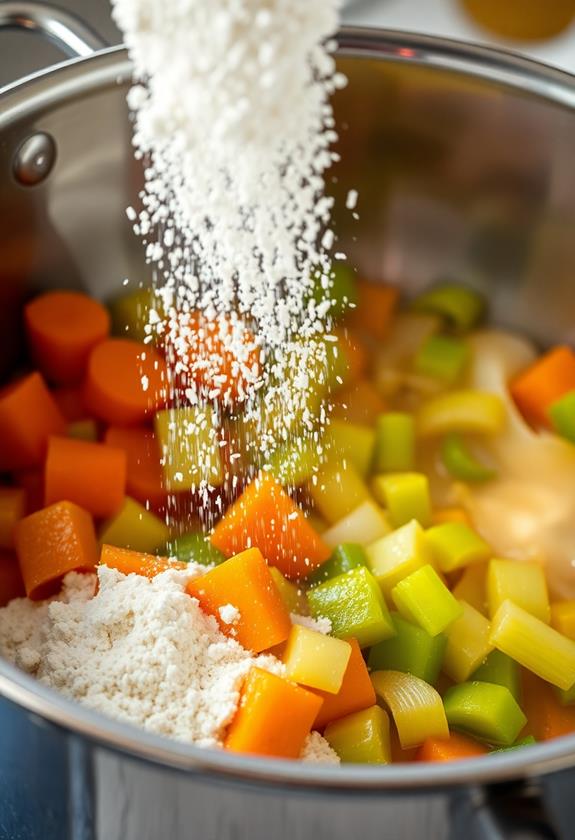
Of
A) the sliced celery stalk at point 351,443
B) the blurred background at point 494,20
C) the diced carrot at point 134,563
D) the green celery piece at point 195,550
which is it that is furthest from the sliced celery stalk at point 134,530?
the blurred background at point 494,20

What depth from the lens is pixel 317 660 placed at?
42.5 inches

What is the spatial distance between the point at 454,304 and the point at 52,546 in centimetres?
70

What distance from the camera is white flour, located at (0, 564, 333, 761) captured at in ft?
3.25

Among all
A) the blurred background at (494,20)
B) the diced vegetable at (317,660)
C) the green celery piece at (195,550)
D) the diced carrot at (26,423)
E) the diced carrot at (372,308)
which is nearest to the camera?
the diced vegetable at (317,660)

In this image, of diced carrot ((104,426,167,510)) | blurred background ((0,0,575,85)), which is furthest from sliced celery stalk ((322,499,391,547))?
blurred background ((0,0,575,85))

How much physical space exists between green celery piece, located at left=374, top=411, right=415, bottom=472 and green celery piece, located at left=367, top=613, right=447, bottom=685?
293mm

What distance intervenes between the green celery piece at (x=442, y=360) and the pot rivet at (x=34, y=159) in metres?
0.57

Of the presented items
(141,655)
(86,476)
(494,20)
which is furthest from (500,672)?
(494,20)

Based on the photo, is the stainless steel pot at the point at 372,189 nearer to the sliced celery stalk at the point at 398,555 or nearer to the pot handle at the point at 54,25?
the pot handle at the point at 54,25

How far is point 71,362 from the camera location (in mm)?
1497

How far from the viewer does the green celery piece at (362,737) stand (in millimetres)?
1075

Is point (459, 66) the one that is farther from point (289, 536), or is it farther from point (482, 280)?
point (289, 536)

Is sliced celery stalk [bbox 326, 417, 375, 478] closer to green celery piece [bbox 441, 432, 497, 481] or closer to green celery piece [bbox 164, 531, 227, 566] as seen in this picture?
green celery piece [bbox 441, 432, 497, 481]

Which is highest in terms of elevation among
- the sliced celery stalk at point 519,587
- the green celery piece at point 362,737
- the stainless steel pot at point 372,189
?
the stainless steel pot at point 372,189
